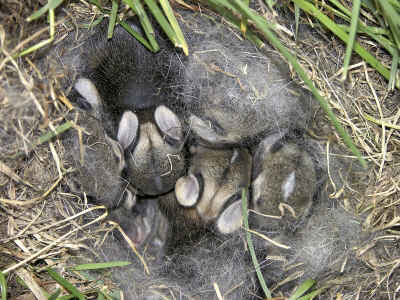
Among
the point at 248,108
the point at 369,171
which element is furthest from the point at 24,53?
the point at 369,171

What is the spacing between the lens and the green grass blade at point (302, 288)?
68.4 inches

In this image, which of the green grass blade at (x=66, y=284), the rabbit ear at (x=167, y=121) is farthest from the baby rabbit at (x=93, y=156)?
the green grass blade at (x=66, y=284)

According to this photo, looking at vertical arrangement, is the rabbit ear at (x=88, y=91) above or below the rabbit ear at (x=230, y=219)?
above

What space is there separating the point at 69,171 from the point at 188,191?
0.49 m

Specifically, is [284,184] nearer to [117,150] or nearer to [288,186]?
[288,186]

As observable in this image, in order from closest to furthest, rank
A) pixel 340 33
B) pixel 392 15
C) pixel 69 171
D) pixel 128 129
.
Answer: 1. pixel 392 15
2. pixel 340 33
3. pixel 69 171
4. pixel 128 129

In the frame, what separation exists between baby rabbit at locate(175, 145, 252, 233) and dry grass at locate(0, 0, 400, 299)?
35 centimetres

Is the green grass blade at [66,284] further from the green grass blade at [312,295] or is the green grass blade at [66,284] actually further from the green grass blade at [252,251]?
the green grass blade at [312,295]

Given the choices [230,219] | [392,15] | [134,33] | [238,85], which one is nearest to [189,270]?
[230,219]

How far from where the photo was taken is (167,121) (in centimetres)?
188

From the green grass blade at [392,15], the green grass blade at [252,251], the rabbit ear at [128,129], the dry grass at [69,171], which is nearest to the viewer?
the green grass blade at [392,15]

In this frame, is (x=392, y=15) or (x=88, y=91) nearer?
(x=392, y=15)

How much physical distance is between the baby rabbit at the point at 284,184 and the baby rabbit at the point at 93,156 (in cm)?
58

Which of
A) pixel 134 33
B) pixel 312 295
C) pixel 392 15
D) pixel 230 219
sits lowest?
pixel 312 295
